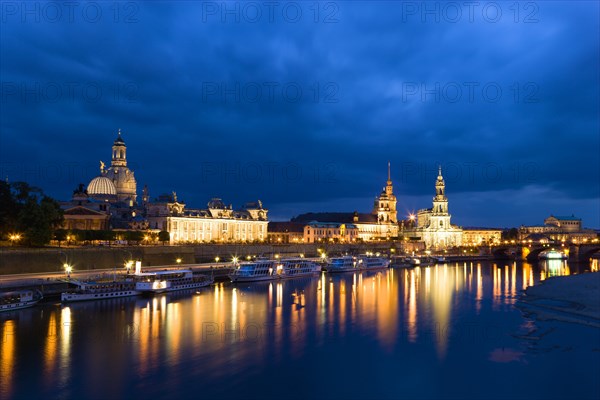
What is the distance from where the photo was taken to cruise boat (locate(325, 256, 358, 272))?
92.3 meters

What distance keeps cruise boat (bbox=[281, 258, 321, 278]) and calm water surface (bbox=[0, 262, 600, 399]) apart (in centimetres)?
2725

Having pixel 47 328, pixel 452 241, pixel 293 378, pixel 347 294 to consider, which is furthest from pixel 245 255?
pixel 452 241

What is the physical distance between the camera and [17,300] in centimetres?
4188

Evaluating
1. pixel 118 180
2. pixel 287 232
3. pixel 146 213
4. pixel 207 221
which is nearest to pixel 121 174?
pixel 118 180

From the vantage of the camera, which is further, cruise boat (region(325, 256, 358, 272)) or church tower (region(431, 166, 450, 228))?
church tower (region(431, 166, 450, 228))

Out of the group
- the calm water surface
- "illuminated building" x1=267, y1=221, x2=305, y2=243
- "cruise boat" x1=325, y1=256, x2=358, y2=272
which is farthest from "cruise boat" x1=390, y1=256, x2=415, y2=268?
the calm water surface

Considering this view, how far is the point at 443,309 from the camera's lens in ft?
157

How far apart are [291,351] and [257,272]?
1572 inches

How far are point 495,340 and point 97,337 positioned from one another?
24.2 metres

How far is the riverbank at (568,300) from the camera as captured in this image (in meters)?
40.1

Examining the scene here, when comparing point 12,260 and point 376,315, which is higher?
point 12,260

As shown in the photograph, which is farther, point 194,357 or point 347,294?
point 347,294

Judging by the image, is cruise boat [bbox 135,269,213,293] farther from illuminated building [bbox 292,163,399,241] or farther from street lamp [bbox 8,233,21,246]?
illuminated building [bbox 292,163,399,241]

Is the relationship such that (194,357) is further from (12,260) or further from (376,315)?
(12,260)
